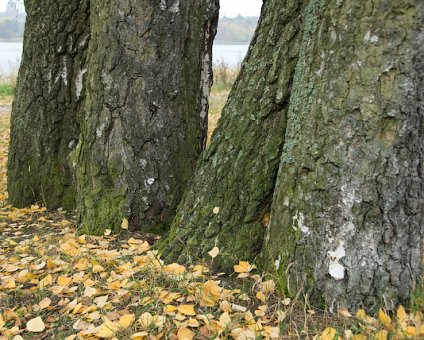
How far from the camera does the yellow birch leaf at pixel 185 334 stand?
87.4 inches

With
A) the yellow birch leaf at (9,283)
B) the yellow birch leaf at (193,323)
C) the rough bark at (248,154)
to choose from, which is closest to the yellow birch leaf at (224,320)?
the yellow birch leaf at (193,323)

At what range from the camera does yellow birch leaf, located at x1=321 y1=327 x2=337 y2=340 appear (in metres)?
2.12

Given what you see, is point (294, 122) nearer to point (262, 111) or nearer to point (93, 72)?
point (262, 111)

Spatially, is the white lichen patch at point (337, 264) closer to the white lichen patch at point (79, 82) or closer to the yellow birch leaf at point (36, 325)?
the yellow birch leaf at point (36, 325)

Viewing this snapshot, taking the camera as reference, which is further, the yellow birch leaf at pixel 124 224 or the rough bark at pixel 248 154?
the yellow birch leaf at pixel 124 224

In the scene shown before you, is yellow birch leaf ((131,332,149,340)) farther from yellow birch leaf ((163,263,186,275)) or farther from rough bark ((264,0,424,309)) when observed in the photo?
rough bark ((264,0,424,309))

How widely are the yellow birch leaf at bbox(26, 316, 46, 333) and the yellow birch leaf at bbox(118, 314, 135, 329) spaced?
14.9 inches

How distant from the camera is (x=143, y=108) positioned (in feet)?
10.7

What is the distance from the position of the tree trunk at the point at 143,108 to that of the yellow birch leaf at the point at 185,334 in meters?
1.22

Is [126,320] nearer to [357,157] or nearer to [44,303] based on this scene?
[44,303]

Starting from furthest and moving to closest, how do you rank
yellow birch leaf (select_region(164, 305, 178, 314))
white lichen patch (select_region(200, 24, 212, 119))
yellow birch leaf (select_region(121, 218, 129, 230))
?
1. white lichen patch (select_region(200, 24, 212, 119))
2. yellow birch leaf (select_region(121, 218, 129, 230))
3. yellow birch leaf (select_region(164, 305, 178, 314))

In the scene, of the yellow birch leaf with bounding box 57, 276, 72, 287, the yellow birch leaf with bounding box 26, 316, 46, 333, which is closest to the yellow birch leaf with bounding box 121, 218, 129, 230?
the yellow birch leaf with bounding box 57, 276, 72, 287

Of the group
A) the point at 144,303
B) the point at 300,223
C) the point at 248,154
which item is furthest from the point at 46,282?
the point at 300,223

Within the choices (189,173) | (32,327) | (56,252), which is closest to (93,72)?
(189,173)
